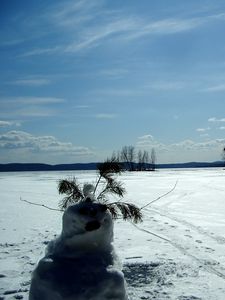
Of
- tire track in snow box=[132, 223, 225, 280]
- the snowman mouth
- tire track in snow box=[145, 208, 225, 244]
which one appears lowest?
tire track in snow box=[132, 223, 225, 280]

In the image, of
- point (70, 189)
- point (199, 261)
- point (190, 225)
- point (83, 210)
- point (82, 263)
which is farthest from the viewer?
point (190, 225)

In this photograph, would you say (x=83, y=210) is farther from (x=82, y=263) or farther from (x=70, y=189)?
(x=70, y=189)

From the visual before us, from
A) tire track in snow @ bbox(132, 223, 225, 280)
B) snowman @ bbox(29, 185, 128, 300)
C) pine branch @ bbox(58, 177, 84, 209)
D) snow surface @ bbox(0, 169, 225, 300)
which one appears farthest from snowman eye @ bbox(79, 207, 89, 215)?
tire track in snow @ bbox(132, 223, 225, 280)

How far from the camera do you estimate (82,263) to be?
3568 mm

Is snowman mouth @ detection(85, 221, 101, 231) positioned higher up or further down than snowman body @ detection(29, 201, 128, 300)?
higher up

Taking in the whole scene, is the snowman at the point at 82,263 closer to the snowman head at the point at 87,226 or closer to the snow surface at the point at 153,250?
the snowman head at the point at 87,226

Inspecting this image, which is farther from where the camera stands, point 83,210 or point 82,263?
point 83,210

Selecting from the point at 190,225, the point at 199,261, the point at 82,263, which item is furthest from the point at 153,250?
the point at 82,263

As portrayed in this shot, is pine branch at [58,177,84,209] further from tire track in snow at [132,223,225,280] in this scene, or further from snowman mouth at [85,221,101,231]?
tire track in snow at [132,223,225,280]

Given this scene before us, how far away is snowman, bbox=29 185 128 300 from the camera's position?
3438 mm

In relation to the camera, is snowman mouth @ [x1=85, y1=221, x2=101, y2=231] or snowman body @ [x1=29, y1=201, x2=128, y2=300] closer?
snowman body @ [x1=29, y1=201, x2=128, y2=300]

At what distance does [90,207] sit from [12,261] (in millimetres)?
3810

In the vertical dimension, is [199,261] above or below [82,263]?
below

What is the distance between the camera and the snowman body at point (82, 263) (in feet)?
11.3
